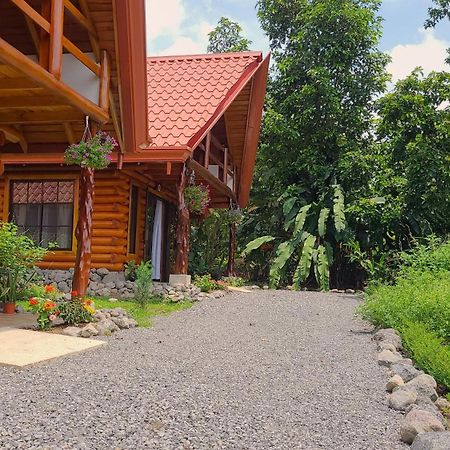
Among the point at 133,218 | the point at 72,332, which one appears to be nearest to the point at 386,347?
the point at 72,332

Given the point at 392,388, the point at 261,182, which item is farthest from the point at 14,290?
the point at 261,182

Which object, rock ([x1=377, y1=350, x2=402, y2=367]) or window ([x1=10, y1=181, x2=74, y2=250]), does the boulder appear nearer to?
rock ([x1=377, y1=350, x2=402, y2=367])

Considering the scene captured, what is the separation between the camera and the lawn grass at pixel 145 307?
24.6 feet

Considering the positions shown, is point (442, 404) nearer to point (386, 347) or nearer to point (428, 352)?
point (428, 352)

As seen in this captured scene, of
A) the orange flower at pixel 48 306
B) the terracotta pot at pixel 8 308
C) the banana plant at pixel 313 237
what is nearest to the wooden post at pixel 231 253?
the banana plant at pixel 313 237

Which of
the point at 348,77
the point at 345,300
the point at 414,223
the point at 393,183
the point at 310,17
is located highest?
the point at 310,17

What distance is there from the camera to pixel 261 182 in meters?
19.8

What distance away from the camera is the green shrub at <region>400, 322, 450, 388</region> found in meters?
4.34

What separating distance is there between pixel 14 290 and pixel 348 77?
14907 mm

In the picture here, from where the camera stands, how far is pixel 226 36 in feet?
81.6

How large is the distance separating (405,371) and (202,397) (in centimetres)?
186

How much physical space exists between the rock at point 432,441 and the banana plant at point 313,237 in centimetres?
1137

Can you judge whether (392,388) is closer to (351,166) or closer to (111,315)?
(111,315)

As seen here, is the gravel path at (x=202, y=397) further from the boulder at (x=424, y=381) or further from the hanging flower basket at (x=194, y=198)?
the hanging flower basket at (x=194, y=198)
